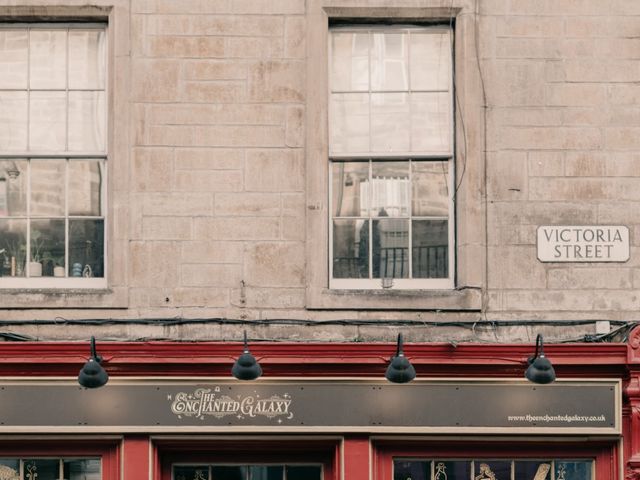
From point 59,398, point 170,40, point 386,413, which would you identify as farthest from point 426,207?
point 59,398

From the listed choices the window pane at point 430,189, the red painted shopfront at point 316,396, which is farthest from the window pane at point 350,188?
the red painted shopfront at point 316,396

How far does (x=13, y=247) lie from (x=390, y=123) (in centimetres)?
374

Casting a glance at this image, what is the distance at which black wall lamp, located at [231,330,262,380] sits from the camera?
38.5 ft

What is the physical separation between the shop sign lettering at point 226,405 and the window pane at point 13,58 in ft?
11.0

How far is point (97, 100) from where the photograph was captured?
12.8 meters

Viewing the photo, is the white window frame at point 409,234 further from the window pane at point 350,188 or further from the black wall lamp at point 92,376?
the black wall lamp at point 92,376

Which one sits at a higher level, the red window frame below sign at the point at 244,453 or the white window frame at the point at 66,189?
the white window frame at the point at 66,189

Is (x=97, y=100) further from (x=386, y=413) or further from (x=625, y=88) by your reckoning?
(x=625, y=88)

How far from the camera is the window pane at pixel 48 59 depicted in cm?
1280

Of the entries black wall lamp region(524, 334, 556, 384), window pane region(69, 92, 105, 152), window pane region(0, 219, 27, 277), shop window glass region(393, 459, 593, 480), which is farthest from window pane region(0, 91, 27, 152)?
black wall lamp region(524, 334, 556, 384)

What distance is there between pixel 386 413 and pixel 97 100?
4.00 m

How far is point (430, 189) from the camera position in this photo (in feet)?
41.8

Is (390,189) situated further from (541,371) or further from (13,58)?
(13,58)

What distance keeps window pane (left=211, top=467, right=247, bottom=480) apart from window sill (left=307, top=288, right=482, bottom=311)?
1.70m
